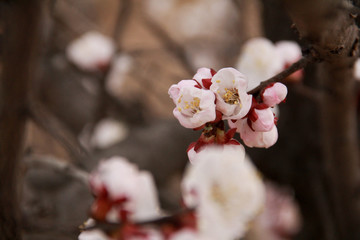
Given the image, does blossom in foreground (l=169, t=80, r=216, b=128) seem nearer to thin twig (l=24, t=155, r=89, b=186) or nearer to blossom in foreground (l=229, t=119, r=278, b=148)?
blossom in foreground (l=229, t=119, r=278, b=148)

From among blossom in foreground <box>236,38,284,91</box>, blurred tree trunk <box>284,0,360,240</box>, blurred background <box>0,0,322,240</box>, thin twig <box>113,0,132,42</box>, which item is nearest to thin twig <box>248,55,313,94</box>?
blurred tree trunk <box>284,0,360,240</box>

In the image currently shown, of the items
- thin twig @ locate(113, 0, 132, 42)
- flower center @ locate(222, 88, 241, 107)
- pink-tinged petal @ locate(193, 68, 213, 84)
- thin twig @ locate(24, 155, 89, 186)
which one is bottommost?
flower center @ locate(222, 88, 241, 107)

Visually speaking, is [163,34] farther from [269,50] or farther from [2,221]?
[2,221]

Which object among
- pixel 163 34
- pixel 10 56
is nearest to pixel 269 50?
pixel 10 56

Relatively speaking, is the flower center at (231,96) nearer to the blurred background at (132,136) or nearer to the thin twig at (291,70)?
the thin twig at (291,70)

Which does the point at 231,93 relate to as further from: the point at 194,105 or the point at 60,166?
the point at 60,166

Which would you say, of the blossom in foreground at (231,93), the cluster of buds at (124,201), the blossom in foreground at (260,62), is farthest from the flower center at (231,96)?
the cluster of buds at (124,201)
